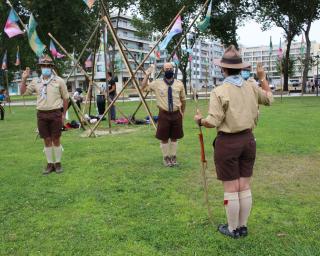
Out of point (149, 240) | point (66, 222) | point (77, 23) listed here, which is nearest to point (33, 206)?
point (66, 222)

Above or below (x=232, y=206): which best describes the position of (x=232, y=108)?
above

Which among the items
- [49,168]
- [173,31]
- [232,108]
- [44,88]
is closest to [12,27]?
[173,31]

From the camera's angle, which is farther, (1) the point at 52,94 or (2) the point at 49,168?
(2) the point at 49,168

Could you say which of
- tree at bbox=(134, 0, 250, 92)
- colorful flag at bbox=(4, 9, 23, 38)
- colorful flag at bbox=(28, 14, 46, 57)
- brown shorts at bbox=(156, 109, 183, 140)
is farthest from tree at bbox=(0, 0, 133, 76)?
brown shorts at bbox=(156, 109, 183, 140)

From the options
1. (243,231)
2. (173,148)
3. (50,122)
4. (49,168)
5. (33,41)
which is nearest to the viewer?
(243,231)

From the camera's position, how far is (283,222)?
559cm

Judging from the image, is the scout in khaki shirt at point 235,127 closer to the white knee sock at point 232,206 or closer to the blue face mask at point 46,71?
the white knee sock at point 232,206

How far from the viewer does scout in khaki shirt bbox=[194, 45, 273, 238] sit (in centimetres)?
481

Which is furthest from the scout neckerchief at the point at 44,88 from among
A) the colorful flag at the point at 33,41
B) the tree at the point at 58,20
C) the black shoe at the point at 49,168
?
the tree at the point at 58,20

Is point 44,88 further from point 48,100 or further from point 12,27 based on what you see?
point 12,27

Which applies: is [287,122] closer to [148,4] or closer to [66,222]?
[66,222]

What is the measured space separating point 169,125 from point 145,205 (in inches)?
113

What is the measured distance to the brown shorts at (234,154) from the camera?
4.91 metres

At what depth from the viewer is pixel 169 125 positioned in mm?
9047
